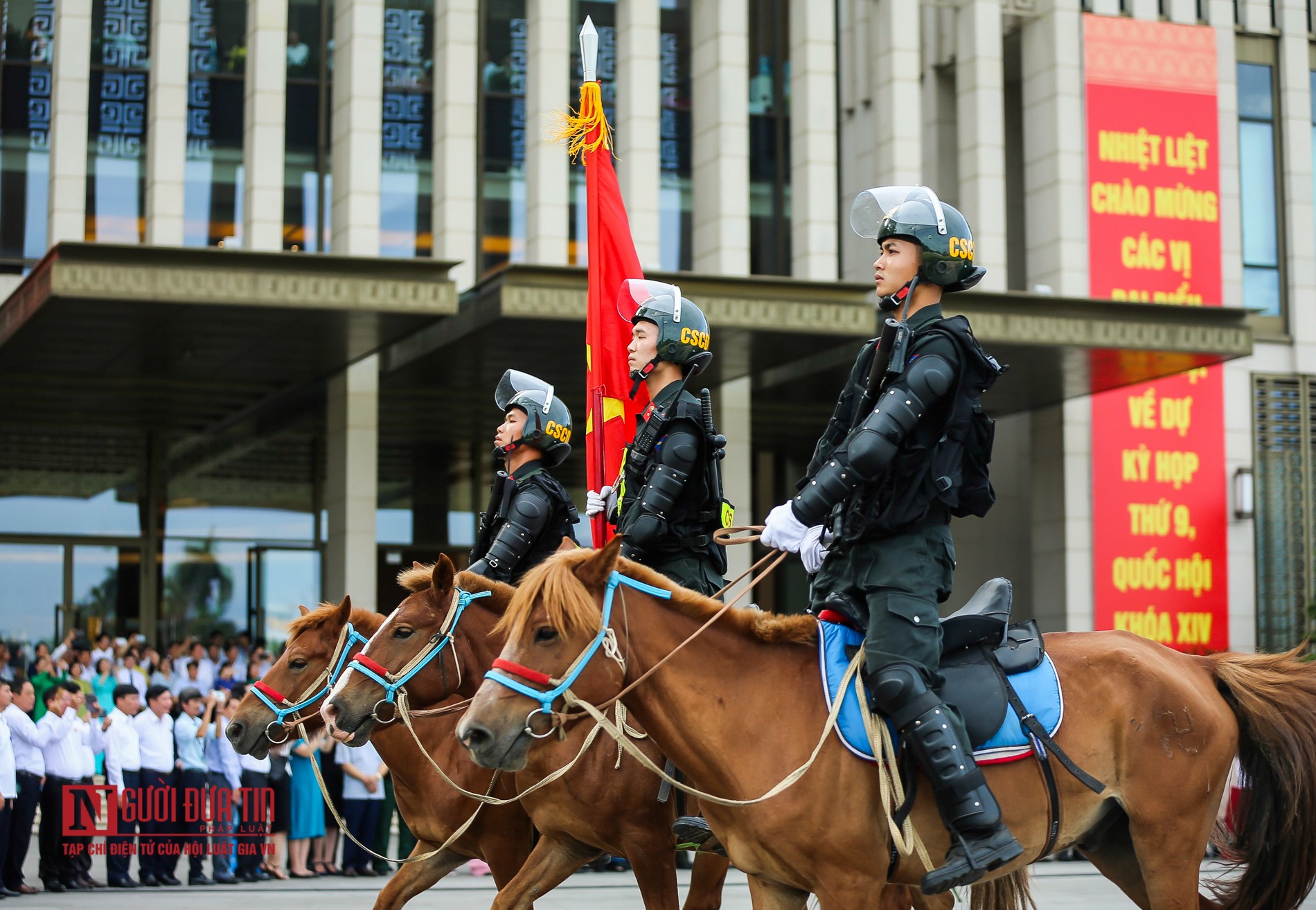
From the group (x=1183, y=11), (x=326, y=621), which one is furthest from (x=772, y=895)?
(x=1183, y=11)

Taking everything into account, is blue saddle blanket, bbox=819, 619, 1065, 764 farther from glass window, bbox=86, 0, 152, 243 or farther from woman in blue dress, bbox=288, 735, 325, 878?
glass window, bbox=86, 0, 152, 243

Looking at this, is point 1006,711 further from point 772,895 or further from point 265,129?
point 265,129

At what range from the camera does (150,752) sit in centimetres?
1487

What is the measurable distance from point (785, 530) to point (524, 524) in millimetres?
3028

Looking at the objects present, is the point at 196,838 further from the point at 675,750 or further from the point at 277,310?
the point at 675,750

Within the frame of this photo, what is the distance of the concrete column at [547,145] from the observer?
2498 cm

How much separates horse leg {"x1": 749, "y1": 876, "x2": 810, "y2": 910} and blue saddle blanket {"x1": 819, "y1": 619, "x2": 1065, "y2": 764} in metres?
0.60

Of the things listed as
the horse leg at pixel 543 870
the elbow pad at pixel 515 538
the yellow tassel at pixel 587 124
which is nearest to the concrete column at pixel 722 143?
the yellow tassel at pixel 587 124

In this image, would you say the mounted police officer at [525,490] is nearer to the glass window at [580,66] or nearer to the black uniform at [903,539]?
the black uniform at [903,539]

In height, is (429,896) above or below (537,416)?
below

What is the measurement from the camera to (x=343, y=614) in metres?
8.41

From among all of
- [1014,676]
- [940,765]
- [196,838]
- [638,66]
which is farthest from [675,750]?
[638,66]

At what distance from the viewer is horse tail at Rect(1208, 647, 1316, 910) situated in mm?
6824

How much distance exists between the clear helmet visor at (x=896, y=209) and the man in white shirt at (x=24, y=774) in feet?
33.4
